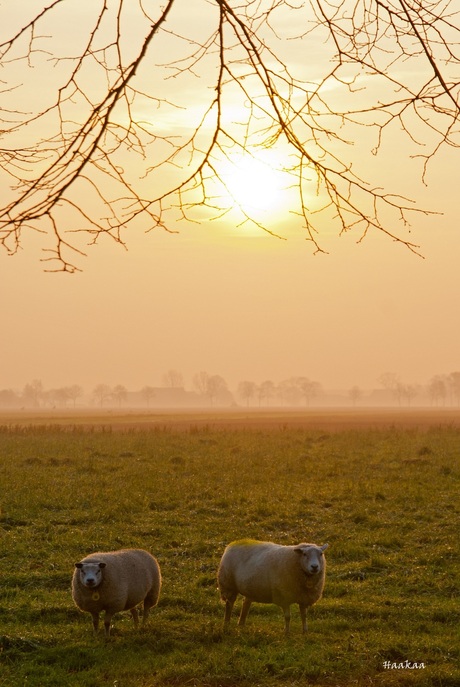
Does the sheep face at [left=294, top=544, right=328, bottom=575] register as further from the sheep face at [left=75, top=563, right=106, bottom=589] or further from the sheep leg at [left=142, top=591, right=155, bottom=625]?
the sheep face at [left=75, top=563, right=106, bottom=589]

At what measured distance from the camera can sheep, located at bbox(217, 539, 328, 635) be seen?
10656mm

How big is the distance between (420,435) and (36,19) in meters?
42.4

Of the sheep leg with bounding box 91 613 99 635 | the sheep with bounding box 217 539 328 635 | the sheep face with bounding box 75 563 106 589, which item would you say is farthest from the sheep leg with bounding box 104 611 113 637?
the sheep with bounding box 217 539 328 635

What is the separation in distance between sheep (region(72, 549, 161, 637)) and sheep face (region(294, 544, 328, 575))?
211 centimetres

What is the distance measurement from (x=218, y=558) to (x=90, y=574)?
488cm

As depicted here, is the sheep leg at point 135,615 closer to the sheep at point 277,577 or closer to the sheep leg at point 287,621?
the sheep at point 277,577

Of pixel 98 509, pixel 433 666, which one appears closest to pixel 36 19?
pixel 433 666

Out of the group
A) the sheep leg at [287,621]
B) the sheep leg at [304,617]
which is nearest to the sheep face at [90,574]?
the sheep leg at [287,621]

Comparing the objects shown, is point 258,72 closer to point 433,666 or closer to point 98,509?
point 433,666

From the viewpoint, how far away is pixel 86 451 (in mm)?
34562

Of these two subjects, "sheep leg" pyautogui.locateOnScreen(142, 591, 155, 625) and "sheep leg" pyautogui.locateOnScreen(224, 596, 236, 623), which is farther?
"sheep leg" pyautogui.locateOnScreen(142, 591, 155, 625)

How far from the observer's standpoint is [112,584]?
10.7 m

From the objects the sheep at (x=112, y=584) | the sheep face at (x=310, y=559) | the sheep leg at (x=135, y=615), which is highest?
the sheep face at (x=310, y=559)

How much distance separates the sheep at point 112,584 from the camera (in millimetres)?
10680
